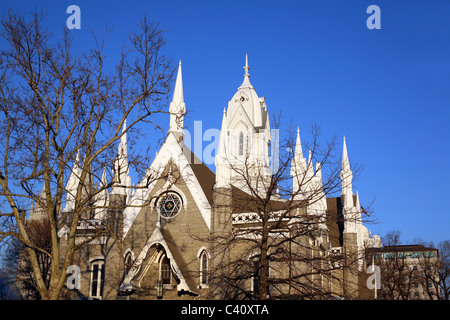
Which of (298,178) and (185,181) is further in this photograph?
(185,181)

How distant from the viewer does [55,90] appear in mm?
15852

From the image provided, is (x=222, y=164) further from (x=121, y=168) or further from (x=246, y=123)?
(x=246, y=123)

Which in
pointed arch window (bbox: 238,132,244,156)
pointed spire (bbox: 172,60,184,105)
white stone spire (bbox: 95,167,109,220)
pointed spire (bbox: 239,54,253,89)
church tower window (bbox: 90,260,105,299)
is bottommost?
church tower window (bbox: 90,260,105,299)

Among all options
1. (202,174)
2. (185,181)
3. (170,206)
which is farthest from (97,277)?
(202,174)

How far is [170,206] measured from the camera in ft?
89.8

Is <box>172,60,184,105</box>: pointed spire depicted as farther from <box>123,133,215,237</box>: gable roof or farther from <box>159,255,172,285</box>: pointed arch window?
<box>159,255,172,285</box>: pointed arch window

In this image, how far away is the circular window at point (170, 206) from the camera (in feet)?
89.4

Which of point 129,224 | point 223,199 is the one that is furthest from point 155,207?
point 223,199

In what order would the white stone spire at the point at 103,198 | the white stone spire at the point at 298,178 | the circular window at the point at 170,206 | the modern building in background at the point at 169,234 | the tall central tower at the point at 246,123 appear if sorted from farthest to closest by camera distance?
the tall central tower at the point at 246,123, the circular window at the point at 170,206, the modern building in background at the point at 169,234, the white stone spire at the point at 298,178, the white stone spire at the point at 103,198

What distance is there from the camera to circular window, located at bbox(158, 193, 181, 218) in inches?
1072

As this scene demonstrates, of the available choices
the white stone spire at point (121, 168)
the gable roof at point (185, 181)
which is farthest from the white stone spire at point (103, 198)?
the gable roof at point (185, 181)

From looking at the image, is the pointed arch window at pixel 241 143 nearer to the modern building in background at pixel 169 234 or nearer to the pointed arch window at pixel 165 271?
the modern building in background at pixel 169 234

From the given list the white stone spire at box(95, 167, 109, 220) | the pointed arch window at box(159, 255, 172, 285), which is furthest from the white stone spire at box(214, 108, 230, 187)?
the white stone spire at box(95, 167, 109, 220)
